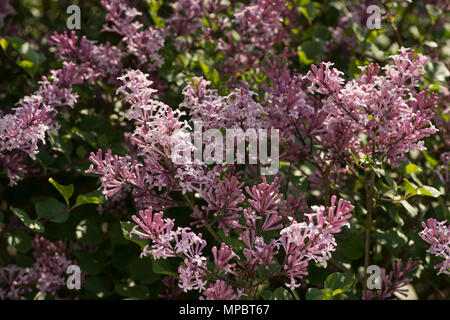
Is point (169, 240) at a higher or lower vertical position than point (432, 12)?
lower

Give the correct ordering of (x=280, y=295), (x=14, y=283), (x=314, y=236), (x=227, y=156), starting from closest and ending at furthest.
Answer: (x=314, y=236)
(x=227, y=156)
(x=280, y=295)
(x=14, y=283)

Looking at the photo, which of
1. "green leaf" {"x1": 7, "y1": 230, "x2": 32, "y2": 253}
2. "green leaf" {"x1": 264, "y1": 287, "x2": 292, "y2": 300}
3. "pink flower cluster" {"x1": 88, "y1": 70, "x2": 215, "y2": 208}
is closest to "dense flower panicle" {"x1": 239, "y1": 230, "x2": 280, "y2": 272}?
"pink flower cluster" {"x1": 88, "y1": 70, "x2": 215, "y2": 208}

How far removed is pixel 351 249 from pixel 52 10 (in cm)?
184

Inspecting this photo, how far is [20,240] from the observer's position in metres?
1.74

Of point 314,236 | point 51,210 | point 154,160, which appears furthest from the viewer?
point 51,210

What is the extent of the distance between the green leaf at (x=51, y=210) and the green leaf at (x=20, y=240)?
0.45 ft

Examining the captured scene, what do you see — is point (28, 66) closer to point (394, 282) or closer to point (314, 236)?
point (314, 236)

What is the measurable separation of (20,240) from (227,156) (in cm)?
79

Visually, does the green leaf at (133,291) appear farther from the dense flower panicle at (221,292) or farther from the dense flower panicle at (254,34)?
the dense flower panicle at (254,34)

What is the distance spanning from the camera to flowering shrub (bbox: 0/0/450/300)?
4.08ft

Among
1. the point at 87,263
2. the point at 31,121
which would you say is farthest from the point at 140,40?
the point at 87,263
